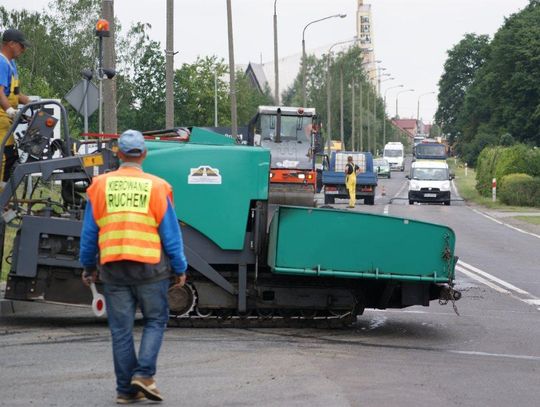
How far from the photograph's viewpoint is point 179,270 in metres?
7.65

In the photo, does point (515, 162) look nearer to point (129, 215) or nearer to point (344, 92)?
point (129, 215)

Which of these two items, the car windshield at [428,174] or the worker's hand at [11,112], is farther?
the car windshield at [428,174]

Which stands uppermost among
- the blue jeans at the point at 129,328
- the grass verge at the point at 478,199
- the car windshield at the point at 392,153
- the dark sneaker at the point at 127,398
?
the blue jeans at the point at 129,328

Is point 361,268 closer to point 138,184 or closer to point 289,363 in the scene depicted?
point 289,363

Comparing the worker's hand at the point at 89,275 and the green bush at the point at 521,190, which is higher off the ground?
the worker's hand at the point at 89,275

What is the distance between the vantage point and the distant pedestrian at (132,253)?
7.50 metres

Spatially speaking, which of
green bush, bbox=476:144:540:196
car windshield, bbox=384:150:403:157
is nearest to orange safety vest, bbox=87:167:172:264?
green bush, bbox=476:144:540:196

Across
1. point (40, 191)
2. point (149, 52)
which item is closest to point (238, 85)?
point (149, 52)

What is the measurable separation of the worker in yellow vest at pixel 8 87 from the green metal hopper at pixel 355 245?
281 cm

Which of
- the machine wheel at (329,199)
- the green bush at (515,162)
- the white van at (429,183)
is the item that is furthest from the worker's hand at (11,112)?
the green bush at (515,162)

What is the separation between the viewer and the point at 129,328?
24.9 feet

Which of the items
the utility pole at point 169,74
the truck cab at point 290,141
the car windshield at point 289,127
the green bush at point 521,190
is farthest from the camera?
the green bush at point 521,190

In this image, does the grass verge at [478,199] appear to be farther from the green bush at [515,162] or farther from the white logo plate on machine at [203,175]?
the white logo plate on machine at [203,175]

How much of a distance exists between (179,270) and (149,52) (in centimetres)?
4566
